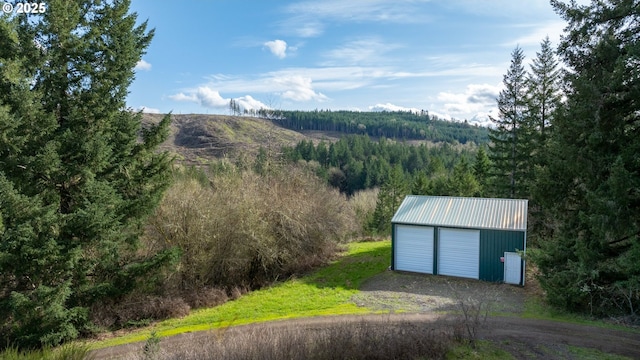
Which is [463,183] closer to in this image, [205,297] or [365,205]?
[365,205]

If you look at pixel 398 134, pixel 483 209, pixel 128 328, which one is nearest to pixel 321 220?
pixel 483 209

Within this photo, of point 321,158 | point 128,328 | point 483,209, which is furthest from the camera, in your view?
point 321,158

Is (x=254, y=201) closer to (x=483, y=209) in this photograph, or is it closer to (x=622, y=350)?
(x=483, y=209)

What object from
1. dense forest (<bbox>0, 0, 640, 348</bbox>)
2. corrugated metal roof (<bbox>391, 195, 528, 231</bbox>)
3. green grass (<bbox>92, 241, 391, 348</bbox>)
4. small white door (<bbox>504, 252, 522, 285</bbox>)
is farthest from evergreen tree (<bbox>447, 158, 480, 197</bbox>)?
dense forest (<bbox>0, 0, 640, 348</bbox>)

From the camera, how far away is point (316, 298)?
16375 mm

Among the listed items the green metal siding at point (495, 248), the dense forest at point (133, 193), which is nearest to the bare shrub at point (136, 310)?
the dense forest at point (133, 193)

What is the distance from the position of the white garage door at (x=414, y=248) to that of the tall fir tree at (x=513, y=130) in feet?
31.1

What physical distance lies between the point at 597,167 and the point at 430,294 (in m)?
7.67

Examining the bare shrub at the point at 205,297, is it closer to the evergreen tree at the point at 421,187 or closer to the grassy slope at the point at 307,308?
the grassy slope at the point at 307,308

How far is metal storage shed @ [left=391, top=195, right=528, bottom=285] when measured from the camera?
17.2 m

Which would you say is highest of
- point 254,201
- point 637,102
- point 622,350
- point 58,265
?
point 637,102

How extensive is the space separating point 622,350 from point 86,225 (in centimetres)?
1620

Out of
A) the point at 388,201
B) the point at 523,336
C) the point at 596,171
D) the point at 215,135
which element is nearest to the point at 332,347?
the point at 523,336

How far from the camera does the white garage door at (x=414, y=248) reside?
1878 cm
